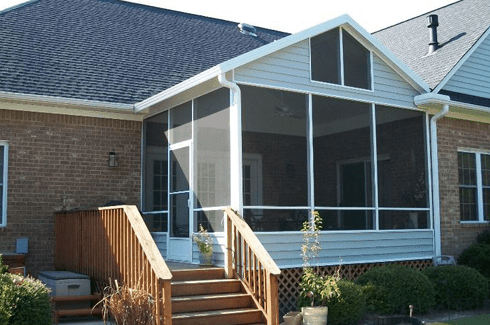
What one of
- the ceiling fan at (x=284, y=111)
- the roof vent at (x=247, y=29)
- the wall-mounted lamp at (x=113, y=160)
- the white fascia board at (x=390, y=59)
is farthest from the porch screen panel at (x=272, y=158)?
the roof vent at (x=247, y=29)

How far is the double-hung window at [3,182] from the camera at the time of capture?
11680mm

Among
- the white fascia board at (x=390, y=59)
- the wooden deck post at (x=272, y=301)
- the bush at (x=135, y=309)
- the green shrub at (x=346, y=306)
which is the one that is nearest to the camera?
the bush at (x=135, y=309)

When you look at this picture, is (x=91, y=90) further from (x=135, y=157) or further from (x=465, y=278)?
(x=465, y=278)

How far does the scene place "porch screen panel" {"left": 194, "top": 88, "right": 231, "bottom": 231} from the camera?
1052cm

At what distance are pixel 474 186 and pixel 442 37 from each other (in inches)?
190

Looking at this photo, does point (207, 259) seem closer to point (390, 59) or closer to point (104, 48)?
point (390, 59)

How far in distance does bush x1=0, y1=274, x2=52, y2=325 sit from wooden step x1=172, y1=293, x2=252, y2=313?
5.85 feet

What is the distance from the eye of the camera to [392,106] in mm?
12539

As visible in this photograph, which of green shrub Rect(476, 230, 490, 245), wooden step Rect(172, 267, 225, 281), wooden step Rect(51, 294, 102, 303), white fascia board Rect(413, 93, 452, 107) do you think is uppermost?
white fascia board Rect(413, 93, 452, 107)

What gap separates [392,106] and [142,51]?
653 centimetres

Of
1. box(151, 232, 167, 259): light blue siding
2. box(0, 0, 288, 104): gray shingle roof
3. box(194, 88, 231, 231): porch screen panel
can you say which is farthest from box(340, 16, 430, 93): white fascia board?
box(151, 232, 167, 259): light blue siding

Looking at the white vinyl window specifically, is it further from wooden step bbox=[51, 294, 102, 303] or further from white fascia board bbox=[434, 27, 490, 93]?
wooden step bbox=[51, 294, 102, 303]

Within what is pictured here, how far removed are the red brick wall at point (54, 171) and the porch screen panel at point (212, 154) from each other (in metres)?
2.43

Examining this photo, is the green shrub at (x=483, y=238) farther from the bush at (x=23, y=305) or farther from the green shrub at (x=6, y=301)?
the green shrub at (x=6, y=301)
